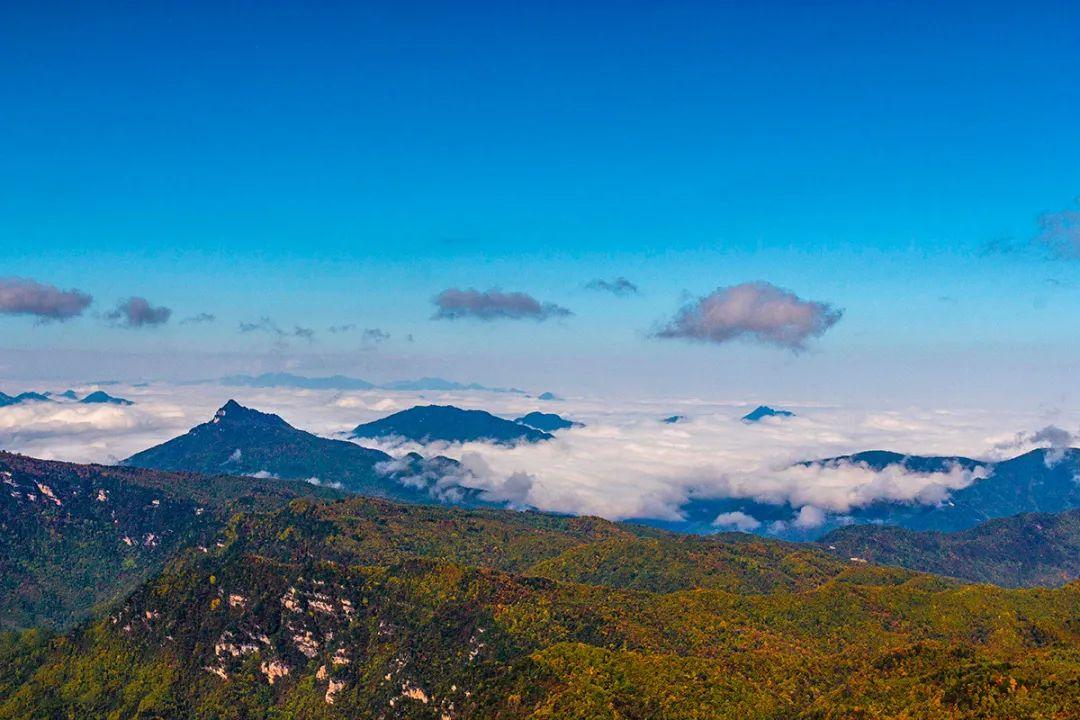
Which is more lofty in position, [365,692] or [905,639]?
[905,639]

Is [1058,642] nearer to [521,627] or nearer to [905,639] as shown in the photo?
[905,639]

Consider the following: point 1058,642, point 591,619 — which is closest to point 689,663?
point 591,619

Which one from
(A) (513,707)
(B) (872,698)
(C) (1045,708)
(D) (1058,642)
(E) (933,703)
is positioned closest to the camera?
(C) (1045,708)

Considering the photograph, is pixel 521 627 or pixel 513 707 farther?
pixel 521 627

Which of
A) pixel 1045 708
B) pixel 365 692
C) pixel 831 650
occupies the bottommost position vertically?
pixel 365 692

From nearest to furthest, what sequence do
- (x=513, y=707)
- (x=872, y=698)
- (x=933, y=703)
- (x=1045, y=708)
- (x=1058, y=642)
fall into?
(x=1045, y=708)
(x=933, y=703)
(x=872, y=698)
(x=513, y=707)
(x=1058, y=642)

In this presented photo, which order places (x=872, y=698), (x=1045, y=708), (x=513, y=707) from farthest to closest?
(x=513, y=707), (x=872, y=698), (x=1045, y=708)

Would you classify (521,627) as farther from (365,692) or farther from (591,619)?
(365,692)

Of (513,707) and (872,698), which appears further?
(513,707)

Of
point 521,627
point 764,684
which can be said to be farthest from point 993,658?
point 521,627
